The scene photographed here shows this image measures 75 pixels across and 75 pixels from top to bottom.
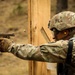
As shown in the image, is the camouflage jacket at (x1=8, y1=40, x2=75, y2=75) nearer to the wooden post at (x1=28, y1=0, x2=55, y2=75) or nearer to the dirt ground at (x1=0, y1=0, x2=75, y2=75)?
the wooden post at (x1=28, y1=0, x2=55, y2=75)

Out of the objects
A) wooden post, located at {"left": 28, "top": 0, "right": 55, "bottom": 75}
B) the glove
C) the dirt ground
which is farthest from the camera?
the dirt ground

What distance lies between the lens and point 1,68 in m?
9.45

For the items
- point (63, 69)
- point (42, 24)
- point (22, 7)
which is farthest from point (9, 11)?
point (63, 69)

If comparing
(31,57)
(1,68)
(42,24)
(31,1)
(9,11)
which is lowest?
(1,68)

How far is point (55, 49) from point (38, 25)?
1.01 m

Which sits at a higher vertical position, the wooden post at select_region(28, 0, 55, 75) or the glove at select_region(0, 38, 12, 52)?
the wooden post at select_region(28, 0, 55, 75)

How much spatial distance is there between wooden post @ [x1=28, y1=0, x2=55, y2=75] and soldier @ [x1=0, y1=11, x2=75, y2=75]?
2.04 feet

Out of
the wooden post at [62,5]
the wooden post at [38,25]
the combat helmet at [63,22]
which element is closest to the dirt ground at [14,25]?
the wooden post at [62,5]

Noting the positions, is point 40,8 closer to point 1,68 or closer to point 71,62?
point 71,62

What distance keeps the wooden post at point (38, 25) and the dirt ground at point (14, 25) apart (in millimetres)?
5124

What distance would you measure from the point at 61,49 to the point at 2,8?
11104 millimetres

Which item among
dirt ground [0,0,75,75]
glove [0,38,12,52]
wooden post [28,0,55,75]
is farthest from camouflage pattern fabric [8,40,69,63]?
dirt ground [0,0,75,75]

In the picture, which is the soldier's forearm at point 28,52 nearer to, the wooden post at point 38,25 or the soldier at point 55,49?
the soldier at point 55,49

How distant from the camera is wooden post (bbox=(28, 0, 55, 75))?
3809 mm
